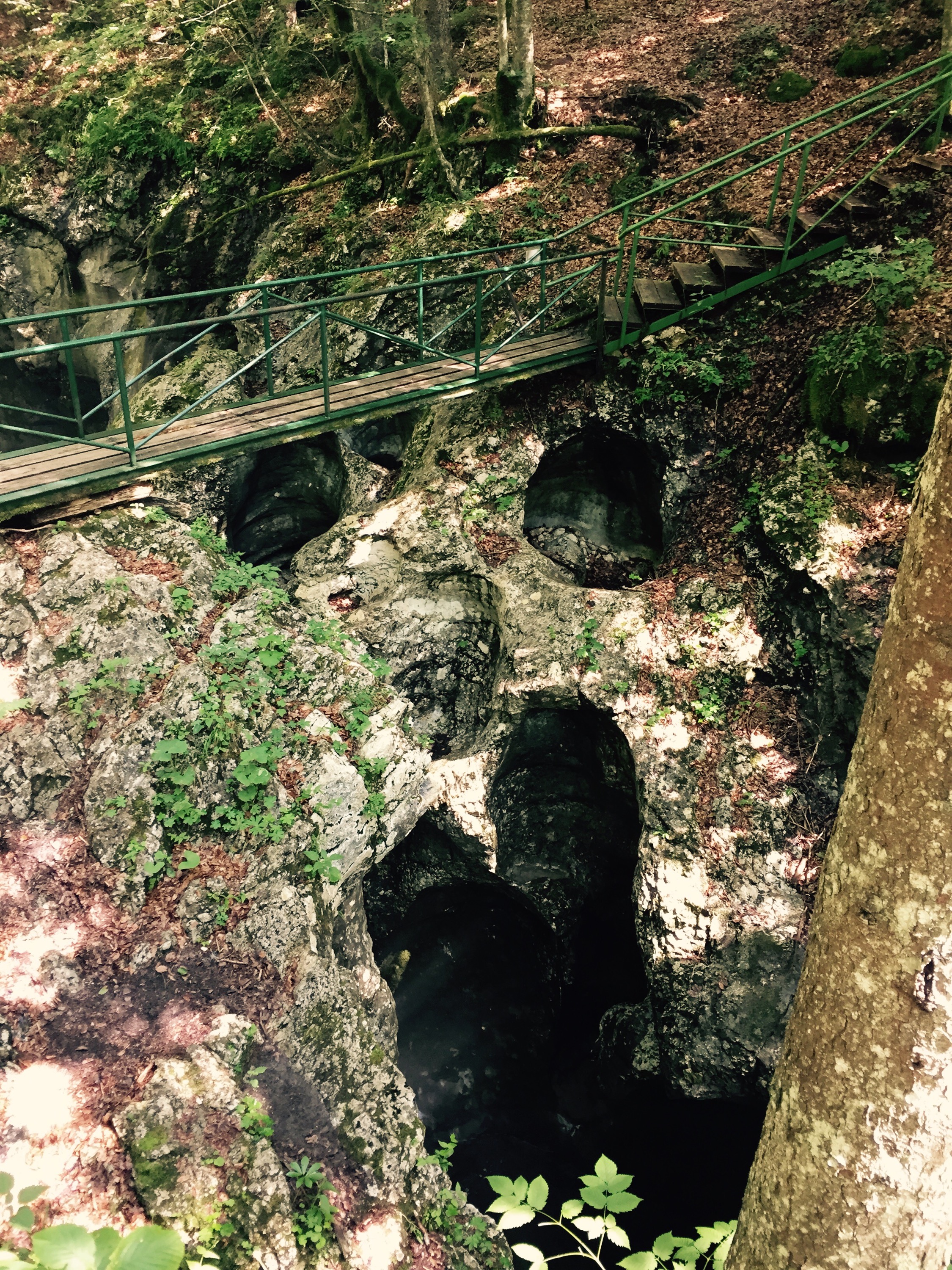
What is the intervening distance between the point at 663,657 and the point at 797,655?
1.20 m

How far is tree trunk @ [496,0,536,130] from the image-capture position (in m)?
10.1

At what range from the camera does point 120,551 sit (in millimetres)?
6703

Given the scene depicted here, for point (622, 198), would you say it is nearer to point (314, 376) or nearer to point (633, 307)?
point (633, 307)

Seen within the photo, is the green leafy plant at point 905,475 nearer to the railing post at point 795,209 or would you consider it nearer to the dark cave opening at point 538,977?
the railing post at point 795,209

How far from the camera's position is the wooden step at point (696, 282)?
8.49 metres

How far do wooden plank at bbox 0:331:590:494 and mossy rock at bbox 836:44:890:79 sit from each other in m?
5.67

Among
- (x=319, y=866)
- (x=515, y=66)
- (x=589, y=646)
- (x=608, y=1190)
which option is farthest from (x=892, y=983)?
(x=515, y=66)

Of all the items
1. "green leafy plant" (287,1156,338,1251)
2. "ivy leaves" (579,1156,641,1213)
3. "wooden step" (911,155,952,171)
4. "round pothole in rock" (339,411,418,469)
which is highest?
"wooden step" (911,155,952,171)

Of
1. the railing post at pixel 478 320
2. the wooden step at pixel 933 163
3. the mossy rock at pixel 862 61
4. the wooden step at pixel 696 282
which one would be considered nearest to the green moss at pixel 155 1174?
the railing post at pixel 478 320

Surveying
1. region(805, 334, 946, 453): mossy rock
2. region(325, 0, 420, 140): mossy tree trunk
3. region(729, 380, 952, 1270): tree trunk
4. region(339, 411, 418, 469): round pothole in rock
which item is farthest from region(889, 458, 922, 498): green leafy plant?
region(325, 0, 420, 140): mossy tree trunk

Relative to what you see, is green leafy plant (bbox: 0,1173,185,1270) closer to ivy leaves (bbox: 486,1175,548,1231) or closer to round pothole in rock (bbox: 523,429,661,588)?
ivy leaves (bbox: 486,1175,548,1231)

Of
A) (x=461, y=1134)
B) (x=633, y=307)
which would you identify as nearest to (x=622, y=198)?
(x=633, y=307)

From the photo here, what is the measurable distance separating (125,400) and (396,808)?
3952 millimetres

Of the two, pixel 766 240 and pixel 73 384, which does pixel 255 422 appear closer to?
pixel 73 384
